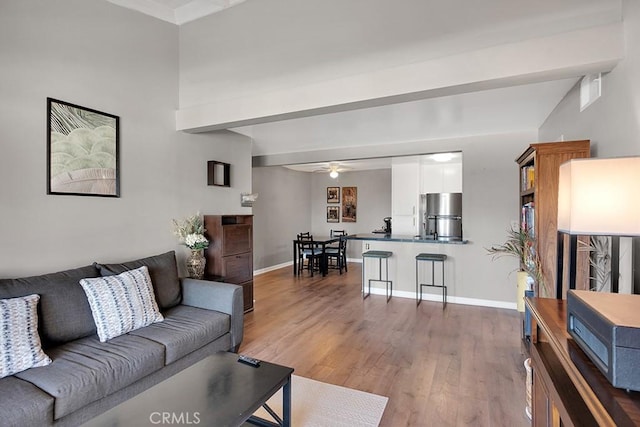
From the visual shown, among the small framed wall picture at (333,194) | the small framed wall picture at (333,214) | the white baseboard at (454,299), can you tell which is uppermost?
the small framed wall picture at (333,194)

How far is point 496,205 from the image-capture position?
4.50 meters

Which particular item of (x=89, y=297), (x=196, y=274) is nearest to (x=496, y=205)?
(x=196, y=274)

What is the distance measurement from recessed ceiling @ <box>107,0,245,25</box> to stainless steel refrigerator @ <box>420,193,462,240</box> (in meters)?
4.77

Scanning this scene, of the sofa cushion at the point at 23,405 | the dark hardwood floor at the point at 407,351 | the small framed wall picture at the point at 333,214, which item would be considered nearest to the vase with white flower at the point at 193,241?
the dark hardwood floor at the point at 407,351

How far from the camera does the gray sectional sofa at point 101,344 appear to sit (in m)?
1.65

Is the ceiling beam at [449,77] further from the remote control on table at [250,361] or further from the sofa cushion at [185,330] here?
the remote control on table at [250,361]

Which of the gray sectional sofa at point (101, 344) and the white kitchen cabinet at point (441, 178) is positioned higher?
the white kitchen cabinet at point (441, 178)

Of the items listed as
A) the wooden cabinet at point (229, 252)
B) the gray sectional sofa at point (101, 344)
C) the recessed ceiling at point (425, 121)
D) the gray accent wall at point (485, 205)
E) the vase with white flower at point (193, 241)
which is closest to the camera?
the gray sectional sofa at point (101, 344)

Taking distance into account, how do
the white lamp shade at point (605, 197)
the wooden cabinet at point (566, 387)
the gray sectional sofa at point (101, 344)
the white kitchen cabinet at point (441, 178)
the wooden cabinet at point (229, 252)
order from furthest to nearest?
the white kitchen cabinet at point (441, 178) < the wooden cabinet at point (229, 252) < the gray sectional sofa at point (101, 344) < the white lamp shade at point (605, 197) < the wooden cabinet at point (566, 387)

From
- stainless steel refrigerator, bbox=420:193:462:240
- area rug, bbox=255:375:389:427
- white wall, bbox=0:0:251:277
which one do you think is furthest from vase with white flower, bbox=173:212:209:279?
stainless steel refrigerator, bbox=420:193:462:240

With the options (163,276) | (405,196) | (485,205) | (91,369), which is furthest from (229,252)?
(405,196)

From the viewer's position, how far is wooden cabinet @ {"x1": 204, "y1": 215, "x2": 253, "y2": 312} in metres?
3.75

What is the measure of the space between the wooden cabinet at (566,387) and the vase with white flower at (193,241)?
2.94 m

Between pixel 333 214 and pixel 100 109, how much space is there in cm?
659
